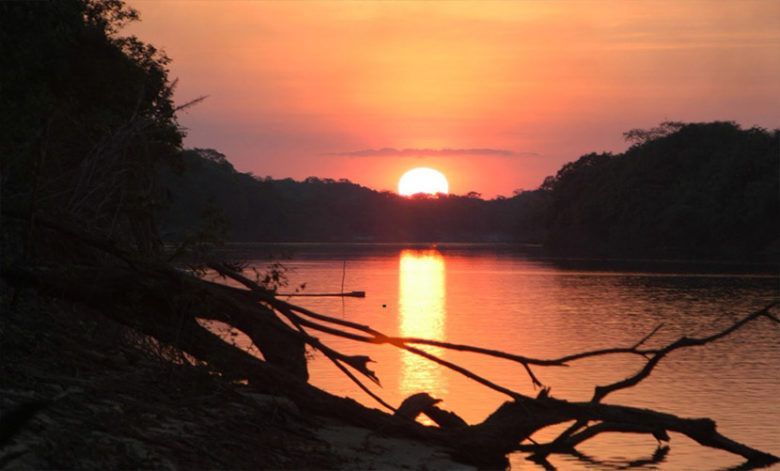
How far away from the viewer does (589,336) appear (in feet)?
119

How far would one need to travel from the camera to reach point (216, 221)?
1443cm

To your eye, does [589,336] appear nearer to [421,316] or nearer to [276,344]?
[421,316]

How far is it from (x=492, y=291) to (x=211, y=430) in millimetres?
50066

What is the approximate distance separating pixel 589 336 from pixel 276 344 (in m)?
23.0

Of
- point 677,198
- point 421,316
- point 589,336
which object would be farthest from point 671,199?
point 589,336

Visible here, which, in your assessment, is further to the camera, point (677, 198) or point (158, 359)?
point (677, 198)

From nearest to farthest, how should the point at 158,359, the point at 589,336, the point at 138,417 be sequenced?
1. the point at 138,417
2. the point at 158,359
3. the point at 589,336

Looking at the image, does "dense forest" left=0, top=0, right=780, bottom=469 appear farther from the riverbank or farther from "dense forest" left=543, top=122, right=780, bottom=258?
"dense forest" left=543, top=122, right=780, bottom=258

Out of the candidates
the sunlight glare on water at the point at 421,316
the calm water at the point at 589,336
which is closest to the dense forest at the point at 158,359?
the calm water at the point at 589,336

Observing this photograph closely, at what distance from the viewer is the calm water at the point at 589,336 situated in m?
19.8

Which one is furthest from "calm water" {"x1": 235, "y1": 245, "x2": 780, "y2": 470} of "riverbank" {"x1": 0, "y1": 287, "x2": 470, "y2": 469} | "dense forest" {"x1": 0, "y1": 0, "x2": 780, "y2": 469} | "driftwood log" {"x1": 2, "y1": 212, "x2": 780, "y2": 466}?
"riverbank" {"x1": 0, "y1": 287, "x2": 470, "y2": 469}

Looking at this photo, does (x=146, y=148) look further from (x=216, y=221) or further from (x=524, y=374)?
(x=524, y=374)

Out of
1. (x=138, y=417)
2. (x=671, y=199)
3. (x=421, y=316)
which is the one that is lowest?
(x=421, y=316)

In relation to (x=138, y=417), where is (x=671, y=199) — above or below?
above
